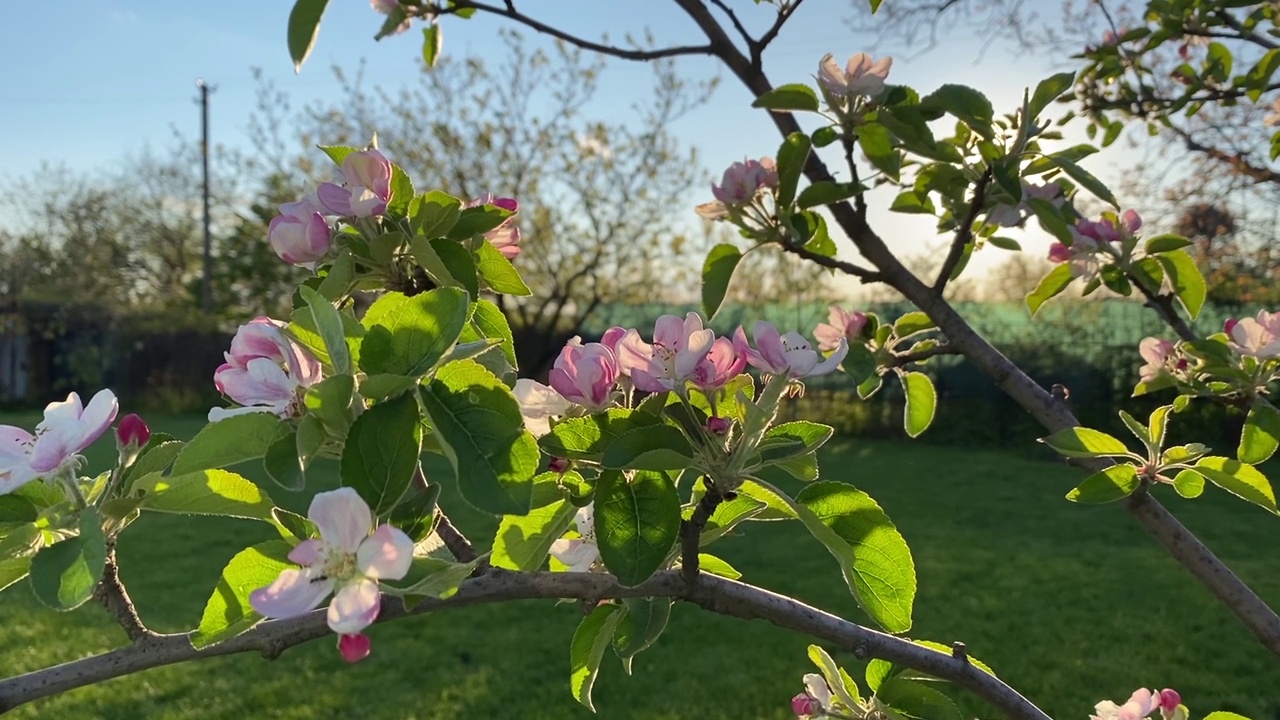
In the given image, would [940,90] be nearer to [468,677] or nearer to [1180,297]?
[1180,297]

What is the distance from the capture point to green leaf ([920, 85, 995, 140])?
125cm

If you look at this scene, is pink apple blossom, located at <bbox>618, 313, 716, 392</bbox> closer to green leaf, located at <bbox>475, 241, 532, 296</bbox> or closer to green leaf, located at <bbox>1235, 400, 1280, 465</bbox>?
green leaf, located at <bbox>475, 241, 532, 296</bbox>

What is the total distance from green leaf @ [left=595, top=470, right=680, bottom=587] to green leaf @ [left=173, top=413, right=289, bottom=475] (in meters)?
0.23

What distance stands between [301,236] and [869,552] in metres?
0.56

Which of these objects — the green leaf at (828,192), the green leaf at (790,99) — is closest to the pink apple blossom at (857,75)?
the green leaf at (790,99)

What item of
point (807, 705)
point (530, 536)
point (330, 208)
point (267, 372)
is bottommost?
point (807, 705)

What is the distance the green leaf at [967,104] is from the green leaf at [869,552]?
0.71 m

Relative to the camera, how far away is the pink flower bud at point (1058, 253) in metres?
1.66

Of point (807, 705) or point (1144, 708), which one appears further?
point (1144, 708)

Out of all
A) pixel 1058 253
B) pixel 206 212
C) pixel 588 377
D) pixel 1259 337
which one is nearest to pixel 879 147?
pixel 1058 253

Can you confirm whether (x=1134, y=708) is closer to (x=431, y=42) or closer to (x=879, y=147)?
(x=879, y=147)

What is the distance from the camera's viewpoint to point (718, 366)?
74cm

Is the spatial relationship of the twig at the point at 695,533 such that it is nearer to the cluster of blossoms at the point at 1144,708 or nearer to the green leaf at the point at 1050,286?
the cluster of blossoms at the point at 1144,708

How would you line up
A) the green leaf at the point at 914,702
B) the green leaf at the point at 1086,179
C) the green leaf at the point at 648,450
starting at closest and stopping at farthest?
1. the green leaf at the point at 648,450
2. the green leaf at the point at 914,702
3. the green leaf at the point at 1086,179
